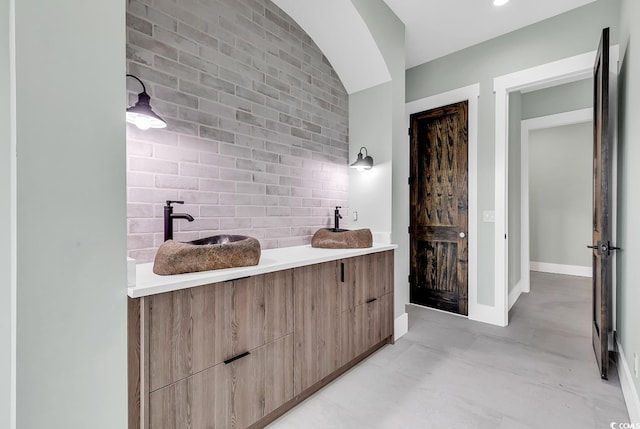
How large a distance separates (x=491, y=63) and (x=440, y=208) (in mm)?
1599

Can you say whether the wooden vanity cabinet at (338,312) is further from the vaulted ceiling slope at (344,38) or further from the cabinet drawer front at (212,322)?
the vaulted ceiling slope at (344,38)

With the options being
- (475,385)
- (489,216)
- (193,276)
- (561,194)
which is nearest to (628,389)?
(475,385)

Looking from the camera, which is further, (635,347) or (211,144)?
(211,144)

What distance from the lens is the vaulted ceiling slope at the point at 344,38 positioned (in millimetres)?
2240

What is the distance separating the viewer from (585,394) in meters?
1.86

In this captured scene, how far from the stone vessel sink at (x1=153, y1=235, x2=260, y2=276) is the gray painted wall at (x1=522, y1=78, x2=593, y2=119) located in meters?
4.68

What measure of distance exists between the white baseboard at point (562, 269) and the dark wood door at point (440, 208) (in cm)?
330

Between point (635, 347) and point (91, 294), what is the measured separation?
2.72 meters

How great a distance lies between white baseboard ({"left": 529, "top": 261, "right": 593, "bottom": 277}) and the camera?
5.04 metres

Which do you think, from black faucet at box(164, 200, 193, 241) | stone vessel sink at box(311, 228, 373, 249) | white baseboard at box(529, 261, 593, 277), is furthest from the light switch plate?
white baseboard at box(529, 261, 593, 277)

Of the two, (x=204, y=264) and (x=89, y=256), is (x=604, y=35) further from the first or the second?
(x=89, y=256)

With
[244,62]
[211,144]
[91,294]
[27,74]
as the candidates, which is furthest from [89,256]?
[244,62]

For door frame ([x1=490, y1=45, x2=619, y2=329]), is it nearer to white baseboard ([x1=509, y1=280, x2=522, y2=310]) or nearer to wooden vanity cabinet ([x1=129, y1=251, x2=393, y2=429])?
white baseboard ([x1=509, y1=280, x2=522, y2=310])

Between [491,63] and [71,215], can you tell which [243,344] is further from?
[491,63]
